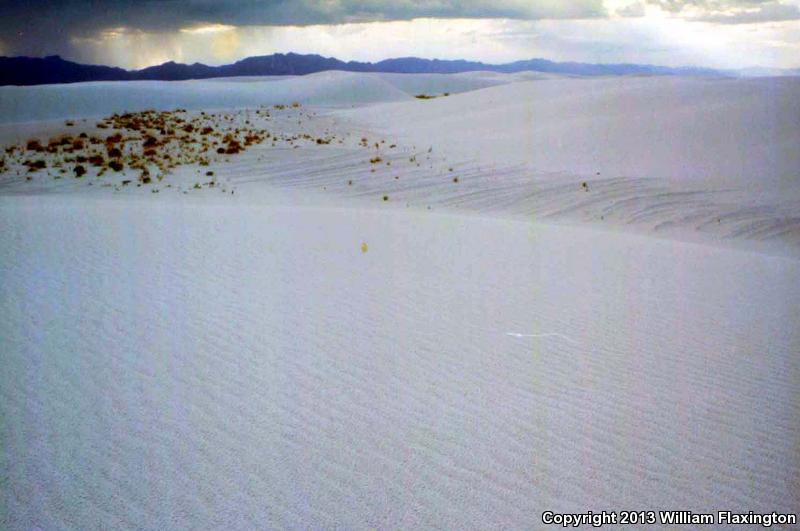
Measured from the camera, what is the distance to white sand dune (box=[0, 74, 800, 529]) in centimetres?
319

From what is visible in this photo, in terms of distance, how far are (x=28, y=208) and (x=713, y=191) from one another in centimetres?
1190

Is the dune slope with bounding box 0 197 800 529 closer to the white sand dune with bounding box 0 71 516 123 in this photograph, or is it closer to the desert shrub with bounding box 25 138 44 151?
the desert shrub with bounding box 25 138 44 151

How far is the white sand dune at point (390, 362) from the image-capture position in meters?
3.19

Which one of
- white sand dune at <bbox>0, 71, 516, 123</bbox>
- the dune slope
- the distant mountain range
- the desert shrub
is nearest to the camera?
the dune slope

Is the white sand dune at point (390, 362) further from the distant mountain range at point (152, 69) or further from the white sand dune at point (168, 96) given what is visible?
the distant mountain range at point (152, 69)

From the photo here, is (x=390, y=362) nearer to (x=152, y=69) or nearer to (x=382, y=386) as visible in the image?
(x=382, y=386)

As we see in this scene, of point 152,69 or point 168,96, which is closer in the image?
point 168,96

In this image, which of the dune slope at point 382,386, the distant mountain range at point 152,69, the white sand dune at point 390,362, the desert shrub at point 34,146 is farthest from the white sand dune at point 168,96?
the distant mountain range at point 152,69

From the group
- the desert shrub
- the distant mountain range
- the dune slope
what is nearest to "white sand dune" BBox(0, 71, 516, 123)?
the desert shrub

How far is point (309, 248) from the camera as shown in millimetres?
8062

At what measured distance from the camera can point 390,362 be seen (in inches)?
184

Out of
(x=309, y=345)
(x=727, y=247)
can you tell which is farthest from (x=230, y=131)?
(x=309, y=345)

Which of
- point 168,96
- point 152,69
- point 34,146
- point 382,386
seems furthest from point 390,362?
point 152,69

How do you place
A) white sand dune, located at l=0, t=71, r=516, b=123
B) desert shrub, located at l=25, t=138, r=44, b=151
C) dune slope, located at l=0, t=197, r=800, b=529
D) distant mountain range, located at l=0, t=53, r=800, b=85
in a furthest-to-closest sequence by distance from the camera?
1. distant mountain range, located at l=0, t=53, r=800, b=85
2. white sand dune, located at l=0, t=71, r=516, b=123
3. desert shrub, located at l=25, t=138, r=44, b=151
4. dune slope, located at l=0, t=197, r=800, b=529
